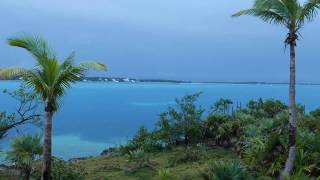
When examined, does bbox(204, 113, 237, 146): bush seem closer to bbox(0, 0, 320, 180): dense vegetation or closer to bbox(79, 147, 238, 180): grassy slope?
bbox(0, 0, 320, 180): dense vegetation

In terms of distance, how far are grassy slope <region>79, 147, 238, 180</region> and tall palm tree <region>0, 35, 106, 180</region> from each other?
6.75m

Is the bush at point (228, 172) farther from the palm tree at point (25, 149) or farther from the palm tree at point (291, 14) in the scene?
the palm tree at point (25, 149)

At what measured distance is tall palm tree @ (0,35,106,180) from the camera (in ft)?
55.6

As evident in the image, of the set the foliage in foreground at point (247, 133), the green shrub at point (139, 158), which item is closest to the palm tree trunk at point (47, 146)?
the foliage in foreground at point (247, 133)

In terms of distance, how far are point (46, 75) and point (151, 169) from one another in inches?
369

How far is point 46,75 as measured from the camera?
17.1m

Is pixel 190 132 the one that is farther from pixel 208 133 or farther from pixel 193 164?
pixel 193 164

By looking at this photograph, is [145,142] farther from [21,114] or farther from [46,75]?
[46,75]

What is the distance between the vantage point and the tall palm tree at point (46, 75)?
17.0m

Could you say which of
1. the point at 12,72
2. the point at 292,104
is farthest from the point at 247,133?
the point at 12,72

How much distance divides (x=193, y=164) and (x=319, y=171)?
6609 mm

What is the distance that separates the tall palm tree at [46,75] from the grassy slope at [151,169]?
6.75 m

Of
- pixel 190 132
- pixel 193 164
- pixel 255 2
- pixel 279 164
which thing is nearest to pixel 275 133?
pixel 279 164

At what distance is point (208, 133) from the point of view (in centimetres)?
3241
